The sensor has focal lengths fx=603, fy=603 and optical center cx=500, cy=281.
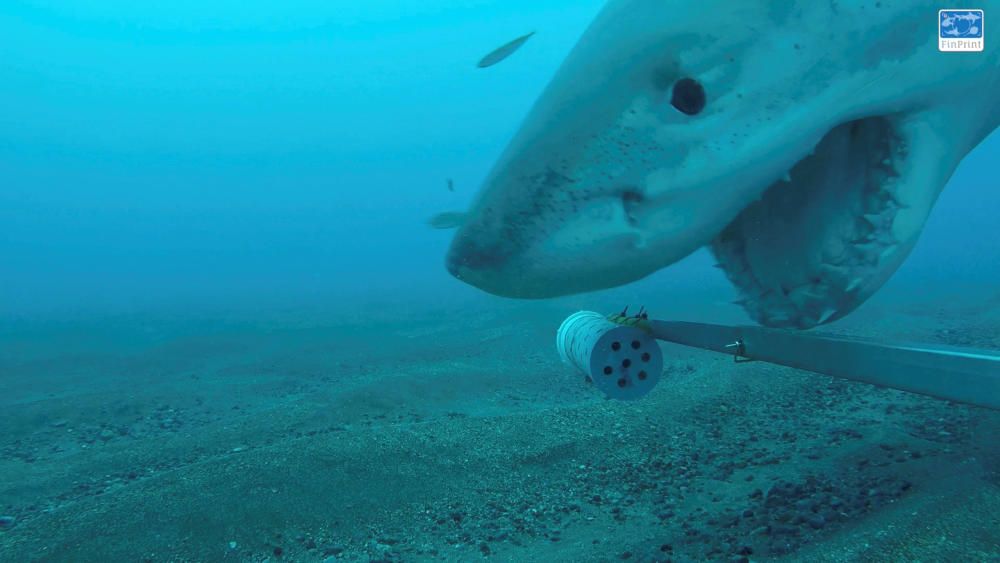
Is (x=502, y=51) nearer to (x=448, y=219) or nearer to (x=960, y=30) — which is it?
(x=448, y=219)

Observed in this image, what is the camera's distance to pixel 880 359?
1908mm

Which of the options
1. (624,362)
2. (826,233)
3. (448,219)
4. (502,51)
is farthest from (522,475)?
(502,51)

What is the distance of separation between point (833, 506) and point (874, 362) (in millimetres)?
804

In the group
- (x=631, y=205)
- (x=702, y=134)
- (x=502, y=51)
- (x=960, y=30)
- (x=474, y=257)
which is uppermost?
(x=502, y=51)

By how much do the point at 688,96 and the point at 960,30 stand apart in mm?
774

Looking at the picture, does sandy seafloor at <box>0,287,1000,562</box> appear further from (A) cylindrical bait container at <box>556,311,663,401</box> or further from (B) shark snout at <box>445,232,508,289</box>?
(B) shark snout at <box>445,232,508,289</box>

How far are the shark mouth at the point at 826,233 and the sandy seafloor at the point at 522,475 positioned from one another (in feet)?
2.88

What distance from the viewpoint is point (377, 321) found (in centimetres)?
1925

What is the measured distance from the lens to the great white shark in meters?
1.35

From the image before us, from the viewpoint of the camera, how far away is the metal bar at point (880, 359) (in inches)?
60.6

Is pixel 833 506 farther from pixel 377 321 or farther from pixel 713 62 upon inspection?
pixel 377 321

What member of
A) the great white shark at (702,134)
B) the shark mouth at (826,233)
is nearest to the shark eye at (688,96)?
the great white shark at (702,134)

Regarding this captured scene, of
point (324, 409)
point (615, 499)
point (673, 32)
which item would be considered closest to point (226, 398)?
point (324, 409)

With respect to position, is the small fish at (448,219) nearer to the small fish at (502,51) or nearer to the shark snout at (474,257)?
the shark snout at (474,257)
